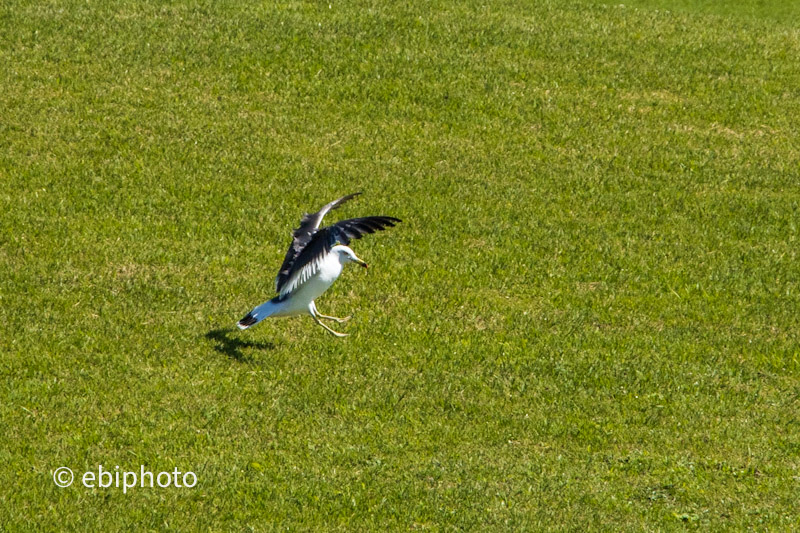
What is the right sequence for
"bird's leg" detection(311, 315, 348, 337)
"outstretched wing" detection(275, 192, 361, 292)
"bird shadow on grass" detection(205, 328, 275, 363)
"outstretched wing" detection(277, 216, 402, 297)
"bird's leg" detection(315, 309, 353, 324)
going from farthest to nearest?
1. "bird's leg" detection(315, 309, 353, 324)
2. "bird's leg" detection(311, 315, 348, 337)
3. "bird shadow on grass" detection(205, 328, 275, 363)
4. "outstretched wing" detection(275, 192, 361, 292)
5. "outstretched wing" detection(277, 216, 402, 297)

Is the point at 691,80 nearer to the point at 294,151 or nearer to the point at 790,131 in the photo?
the point at 790,131

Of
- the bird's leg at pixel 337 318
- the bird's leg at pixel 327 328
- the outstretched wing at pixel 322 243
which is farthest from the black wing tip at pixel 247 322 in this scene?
the bird's leg at pixel 337 318

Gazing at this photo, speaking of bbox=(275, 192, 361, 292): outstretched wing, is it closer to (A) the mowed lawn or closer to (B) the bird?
(B) the bird

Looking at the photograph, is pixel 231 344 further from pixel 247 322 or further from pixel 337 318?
pixel 337 318

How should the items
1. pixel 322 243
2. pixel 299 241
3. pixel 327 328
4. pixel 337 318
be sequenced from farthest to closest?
1. pixel 337 318
2. pixel 327 328
3. pixel 299 241
4. pixel 322 243

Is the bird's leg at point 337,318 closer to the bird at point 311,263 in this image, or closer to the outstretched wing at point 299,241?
the bird at point 311,263

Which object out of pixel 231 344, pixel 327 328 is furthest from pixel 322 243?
pixel 231 344

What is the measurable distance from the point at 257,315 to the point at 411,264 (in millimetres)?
2918

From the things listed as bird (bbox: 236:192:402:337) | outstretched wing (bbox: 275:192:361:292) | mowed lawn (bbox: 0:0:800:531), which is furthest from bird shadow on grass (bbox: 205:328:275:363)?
outstretched wing (bbox: 275:192:361:292)

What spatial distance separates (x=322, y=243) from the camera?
954cm

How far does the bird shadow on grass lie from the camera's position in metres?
10.1

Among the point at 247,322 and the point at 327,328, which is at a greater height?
the point at 247,322

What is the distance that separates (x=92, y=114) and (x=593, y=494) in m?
9.64

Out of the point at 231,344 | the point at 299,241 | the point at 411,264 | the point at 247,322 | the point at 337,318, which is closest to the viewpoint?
the point at 247,322
